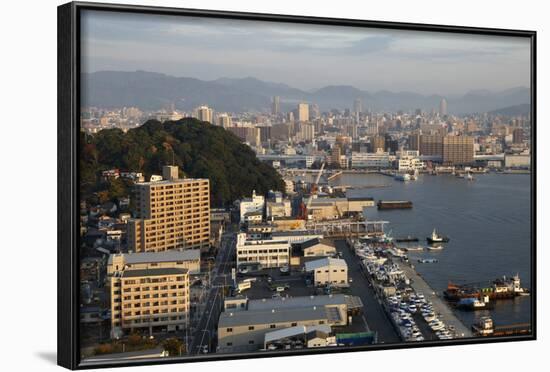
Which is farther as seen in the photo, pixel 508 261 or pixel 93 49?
pixel 508 261

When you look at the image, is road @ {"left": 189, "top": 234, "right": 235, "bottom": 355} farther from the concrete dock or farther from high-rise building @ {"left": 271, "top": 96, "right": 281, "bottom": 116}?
the concrete dock

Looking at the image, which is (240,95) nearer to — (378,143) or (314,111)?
(314,111)

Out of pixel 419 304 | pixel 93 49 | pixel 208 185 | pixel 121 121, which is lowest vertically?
pixel 419 304

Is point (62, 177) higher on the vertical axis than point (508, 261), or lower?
higher

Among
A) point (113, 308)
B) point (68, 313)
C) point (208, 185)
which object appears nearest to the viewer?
point (68, 313)

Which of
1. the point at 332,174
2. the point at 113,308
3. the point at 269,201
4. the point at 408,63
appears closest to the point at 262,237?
the point at 269,201

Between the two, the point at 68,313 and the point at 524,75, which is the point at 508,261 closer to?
the point at 524,75

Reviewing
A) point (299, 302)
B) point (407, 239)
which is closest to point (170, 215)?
point (299, 302)
